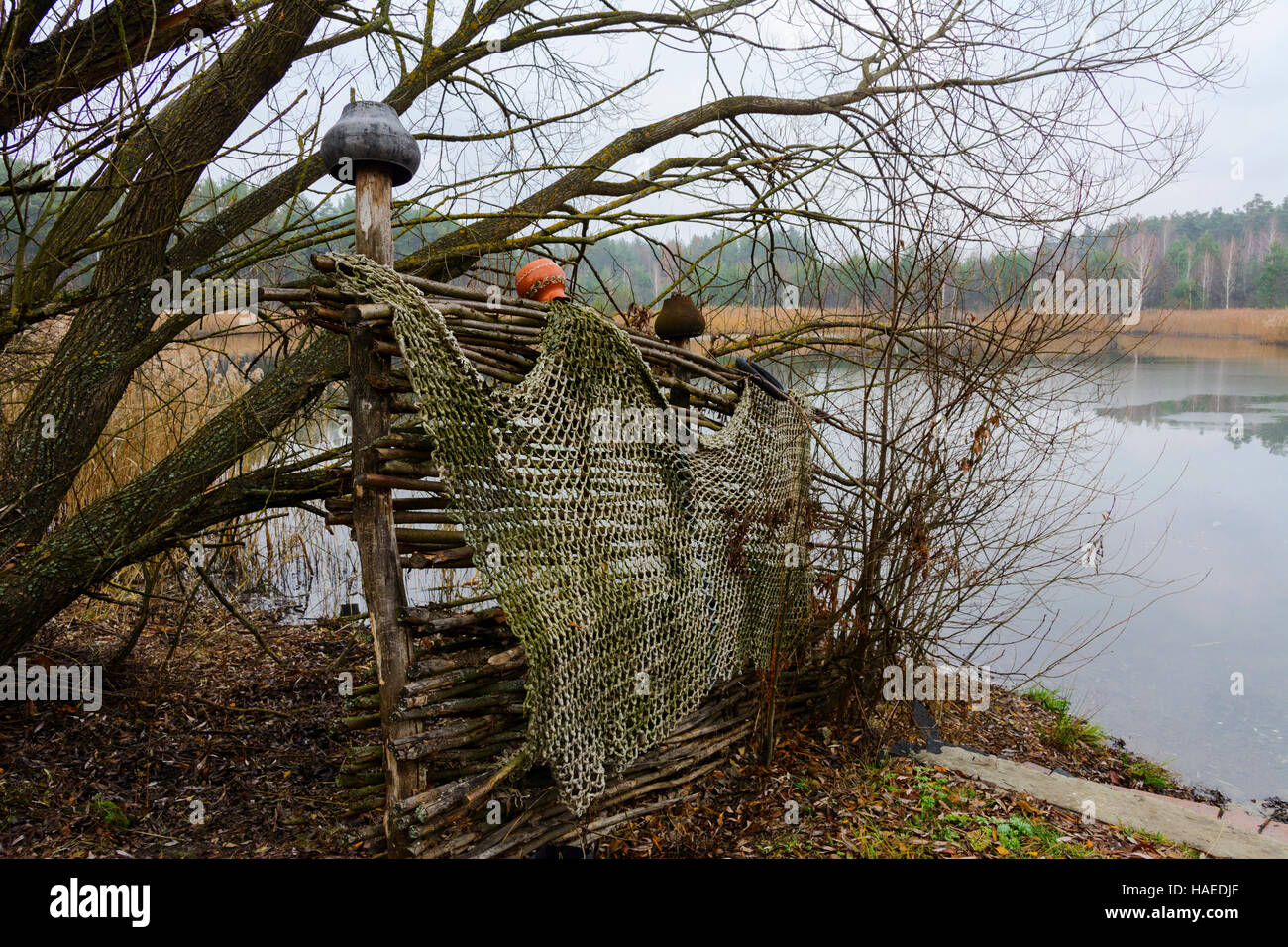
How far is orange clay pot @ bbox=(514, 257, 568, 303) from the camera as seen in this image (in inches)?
135

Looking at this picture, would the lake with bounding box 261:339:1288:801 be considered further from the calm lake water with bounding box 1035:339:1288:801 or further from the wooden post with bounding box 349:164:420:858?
the wooden post with bounding box 349:164:420:858

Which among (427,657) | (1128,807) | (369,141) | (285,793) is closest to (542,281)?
(369,141)

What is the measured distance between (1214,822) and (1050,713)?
8.53 feet

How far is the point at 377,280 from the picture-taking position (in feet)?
8.57

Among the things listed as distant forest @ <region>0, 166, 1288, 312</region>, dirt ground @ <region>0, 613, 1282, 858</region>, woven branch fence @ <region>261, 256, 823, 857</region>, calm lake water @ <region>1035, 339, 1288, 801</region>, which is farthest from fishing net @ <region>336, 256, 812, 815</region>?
calm lake water @ <region>1035, 339, 1288, 801</region>

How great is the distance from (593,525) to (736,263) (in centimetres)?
475

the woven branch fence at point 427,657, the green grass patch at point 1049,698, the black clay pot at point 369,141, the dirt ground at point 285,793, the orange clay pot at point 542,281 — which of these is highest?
the black clay pot at point 369,141

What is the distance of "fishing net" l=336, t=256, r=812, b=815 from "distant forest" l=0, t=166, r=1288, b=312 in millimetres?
1419

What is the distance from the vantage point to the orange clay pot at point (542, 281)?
3.44m

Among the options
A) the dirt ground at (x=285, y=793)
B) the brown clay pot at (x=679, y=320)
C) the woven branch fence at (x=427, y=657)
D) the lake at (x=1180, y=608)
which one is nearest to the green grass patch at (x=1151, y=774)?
the lake at (x=1180, y=608)

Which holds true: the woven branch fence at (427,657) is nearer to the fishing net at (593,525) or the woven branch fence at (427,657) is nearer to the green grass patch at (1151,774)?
the fishing net at (593,525)

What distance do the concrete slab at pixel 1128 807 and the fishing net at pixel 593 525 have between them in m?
1.66
